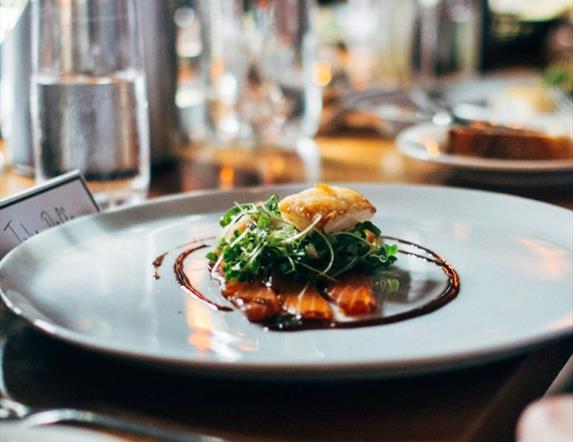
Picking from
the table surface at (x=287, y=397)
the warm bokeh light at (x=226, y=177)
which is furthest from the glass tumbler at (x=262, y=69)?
the table surface at (x=287, y=397)

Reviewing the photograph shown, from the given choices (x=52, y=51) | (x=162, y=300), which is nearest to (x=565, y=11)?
(x=52, y=51)

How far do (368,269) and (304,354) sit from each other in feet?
0.63

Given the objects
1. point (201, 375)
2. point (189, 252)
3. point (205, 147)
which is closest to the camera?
point (201, 375)

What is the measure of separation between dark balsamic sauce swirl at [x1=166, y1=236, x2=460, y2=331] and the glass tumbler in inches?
32.9

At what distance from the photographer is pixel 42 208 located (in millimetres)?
869

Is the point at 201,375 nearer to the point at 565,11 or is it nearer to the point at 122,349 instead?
the point at 122,349

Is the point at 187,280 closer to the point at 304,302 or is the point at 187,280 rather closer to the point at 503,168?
the point at 304,302

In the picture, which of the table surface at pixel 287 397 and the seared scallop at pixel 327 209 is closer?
the table surface at pixel 287 397

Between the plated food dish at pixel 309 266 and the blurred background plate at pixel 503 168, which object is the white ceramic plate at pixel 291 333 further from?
the blurred background plate at pixel 503 168

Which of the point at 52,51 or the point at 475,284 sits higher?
the point at 52,51

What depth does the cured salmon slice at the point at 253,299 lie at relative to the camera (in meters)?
0.63

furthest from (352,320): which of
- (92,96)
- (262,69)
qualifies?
(262,69)

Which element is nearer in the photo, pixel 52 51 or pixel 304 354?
pixel 304 354

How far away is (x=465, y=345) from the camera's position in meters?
0.53
